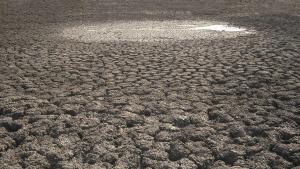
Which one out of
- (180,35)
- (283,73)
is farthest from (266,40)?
(283,73)

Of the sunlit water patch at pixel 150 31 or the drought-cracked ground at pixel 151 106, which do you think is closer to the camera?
the drought-cracked ground at pixel 151 106

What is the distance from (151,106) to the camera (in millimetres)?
4461

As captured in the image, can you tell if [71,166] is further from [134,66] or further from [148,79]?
[134,66]

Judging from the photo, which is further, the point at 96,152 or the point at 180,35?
the point at 180,35

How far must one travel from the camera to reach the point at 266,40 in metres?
8.25

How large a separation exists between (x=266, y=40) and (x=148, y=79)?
3717 millimetres

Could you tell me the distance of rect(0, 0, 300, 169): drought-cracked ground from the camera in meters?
3.38

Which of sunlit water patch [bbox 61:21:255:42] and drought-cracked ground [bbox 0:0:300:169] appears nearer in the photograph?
drought-cracked ground [bbox 0:0:300:169]

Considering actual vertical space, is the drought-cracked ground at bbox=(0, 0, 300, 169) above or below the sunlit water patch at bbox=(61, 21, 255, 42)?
below

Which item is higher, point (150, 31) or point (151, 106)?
point (150, 31)

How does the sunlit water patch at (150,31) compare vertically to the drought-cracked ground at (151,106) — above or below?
above

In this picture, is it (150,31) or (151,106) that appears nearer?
(151,106)

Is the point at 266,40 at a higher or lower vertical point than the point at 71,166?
higher

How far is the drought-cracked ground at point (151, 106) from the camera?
3.38 m
